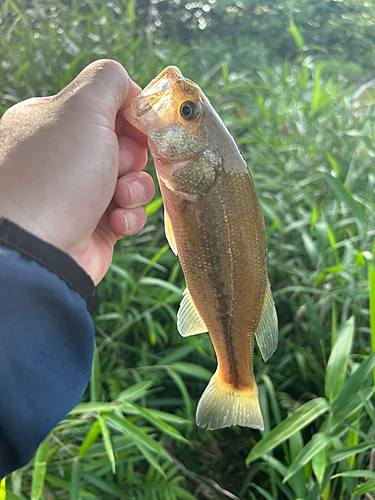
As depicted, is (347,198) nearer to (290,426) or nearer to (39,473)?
(290,426)

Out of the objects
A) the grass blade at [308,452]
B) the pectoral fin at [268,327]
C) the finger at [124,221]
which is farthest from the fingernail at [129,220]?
the grass blade at [308,452]

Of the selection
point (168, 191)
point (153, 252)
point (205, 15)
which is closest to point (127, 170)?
point (168, 191)

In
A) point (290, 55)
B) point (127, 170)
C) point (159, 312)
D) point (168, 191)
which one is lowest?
point (290, 55)

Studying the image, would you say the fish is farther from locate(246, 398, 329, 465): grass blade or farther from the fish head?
locate(246, 398, 329, 465): grass blade

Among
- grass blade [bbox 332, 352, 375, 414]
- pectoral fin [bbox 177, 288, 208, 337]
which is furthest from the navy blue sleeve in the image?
grass blade [bbox 332, 352, 375, 414]

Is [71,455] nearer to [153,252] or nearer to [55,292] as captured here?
[55,292]

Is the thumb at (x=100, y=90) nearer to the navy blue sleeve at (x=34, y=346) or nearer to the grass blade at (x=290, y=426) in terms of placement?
the navy blue sleeve at (x=34, y=346)
